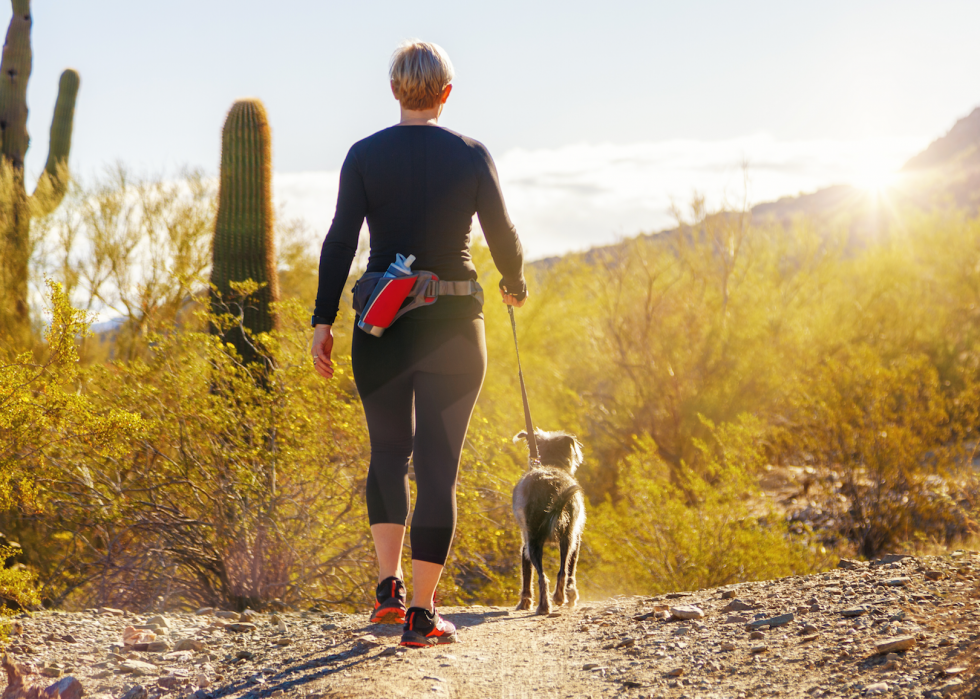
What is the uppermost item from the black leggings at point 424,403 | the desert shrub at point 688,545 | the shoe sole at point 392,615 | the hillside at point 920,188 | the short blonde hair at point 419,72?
the hillside at point 920,188

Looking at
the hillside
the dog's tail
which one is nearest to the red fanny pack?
the dog's tail

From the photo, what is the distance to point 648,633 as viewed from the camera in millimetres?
3150

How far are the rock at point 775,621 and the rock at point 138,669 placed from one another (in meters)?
2.25

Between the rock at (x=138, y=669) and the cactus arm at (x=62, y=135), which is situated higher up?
the cactus arm at (x=62, y=135)

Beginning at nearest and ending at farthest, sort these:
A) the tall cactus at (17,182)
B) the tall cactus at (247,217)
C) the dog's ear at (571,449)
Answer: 1. the dog's ear at (571,449)
2. the tall cactus at (247,217)
3. the tall cactus at (17,182)

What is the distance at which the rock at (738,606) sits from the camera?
3.32m

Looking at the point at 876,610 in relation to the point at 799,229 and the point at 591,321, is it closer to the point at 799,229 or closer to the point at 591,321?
the point at 591,321

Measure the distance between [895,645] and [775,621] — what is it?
0.57 meters

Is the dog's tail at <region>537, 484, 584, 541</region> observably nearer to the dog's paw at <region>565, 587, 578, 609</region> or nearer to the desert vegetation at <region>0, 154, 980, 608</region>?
the dog's paw at <region>565, 587, 578, 609</region>

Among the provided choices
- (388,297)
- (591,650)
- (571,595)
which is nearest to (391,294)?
(388,297)

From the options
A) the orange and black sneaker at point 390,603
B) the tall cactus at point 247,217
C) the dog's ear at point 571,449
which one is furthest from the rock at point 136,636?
the tall cactus at point 247,217

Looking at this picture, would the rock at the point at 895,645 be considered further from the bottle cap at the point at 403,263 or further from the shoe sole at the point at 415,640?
the bottle cap at the point at 403,263

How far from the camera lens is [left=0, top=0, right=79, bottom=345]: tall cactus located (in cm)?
1200

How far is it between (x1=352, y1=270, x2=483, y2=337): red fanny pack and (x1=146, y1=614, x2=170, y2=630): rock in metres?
1.65
